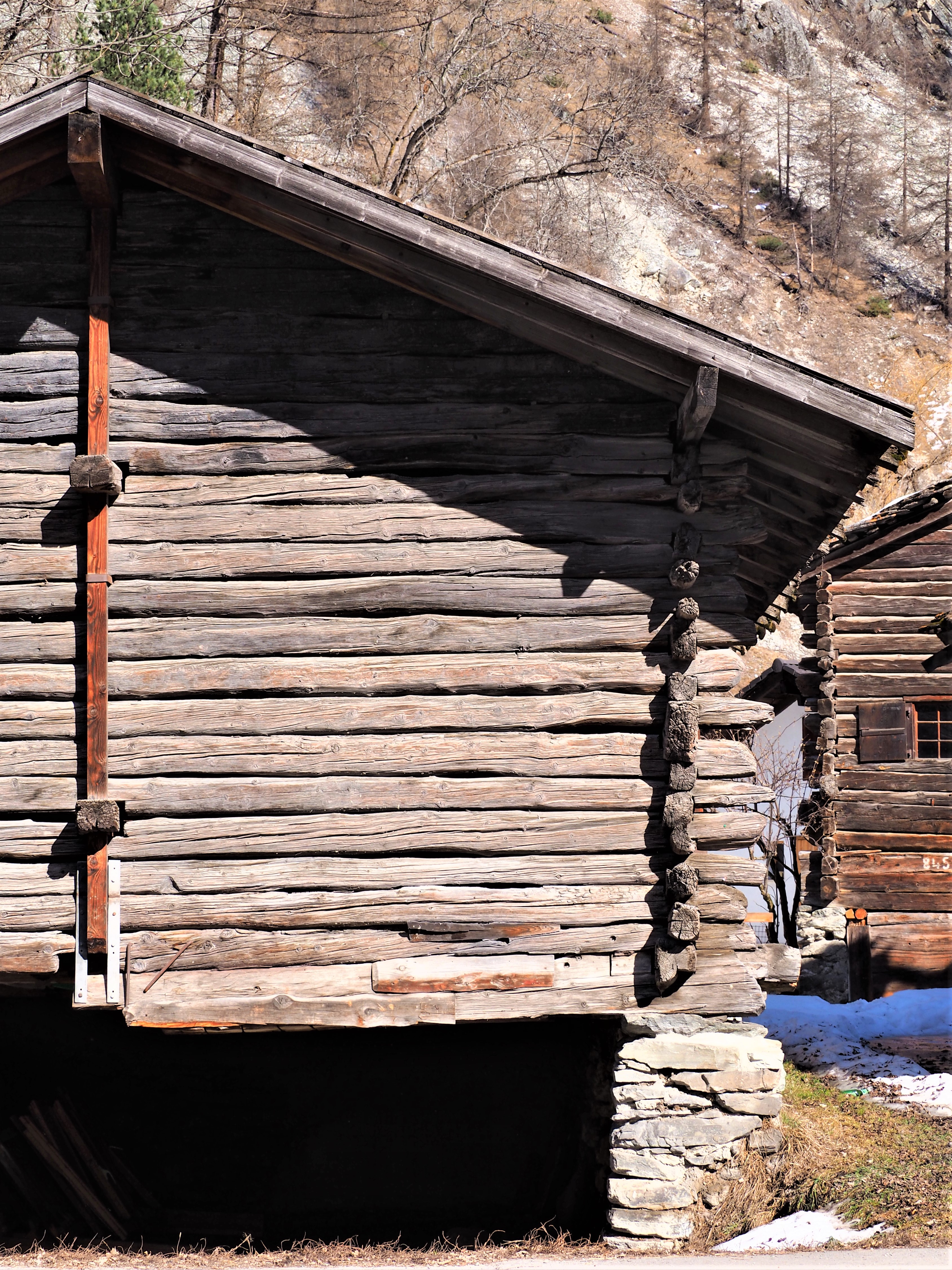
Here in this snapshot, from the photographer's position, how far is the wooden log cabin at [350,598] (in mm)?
6043

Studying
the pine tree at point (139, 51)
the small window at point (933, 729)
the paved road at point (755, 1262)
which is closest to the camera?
the paved road at point (755, 1262)

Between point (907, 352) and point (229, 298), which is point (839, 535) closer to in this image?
point (229, 298)

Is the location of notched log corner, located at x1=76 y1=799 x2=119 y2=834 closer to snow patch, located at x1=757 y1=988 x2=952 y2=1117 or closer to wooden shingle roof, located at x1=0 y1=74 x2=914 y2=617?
wooden shingle roof, located at x1=0 y1=74 x2=914 y2=617

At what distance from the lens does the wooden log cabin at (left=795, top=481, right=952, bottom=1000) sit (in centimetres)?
1345

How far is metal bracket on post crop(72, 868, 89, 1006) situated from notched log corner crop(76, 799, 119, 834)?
30cm

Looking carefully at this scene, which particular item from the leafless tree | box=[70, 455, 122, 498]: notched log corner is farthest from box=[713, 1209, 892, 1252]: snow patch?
box=[70, 455, 122, 498]: notched log corner

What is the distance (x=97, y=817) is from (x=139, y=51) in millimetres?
13015

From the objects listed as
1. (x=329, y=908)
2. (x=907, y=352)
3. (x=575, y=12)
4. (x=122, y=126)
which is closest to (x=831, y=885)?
(x=329, y=908)

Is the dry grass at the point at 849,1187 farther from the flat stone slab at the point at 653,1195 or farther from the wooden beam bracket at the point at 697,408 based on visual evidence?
the wooden beam bracket at the point at 697,408

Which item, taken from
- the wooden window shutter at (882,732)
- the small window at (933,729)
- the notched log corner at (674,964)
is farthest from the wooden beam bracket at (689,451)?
the small window at (933,729)

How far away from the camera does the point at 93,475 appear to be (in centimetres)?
611

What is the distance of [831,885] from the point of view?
1352cm

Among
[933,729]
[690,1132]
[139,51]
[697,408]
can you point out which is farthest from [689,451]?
[139,51]

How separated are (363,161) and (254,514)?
25.0 metres
